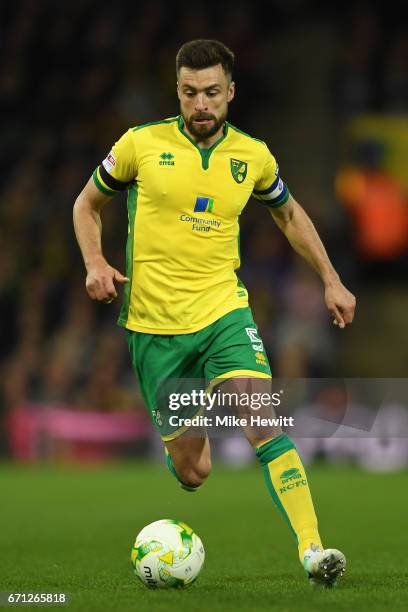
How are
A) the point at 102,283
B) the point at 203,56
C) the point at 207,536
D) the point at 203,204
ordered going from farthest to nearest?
the point at 207,536, the point at 203,204, the point at 203,56, the point at 102,283

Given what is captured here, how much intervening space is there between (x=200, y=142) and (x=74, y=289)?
29.6 feet

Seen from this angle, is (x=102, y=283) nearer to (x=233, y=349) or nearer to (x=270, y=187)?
(x=233, y=349)

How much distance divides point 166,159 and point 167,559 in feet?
5.57

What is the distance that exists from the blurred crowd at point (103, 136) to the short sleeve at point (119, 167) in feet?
26.5

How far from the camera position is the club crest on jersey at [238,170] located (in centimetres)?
595

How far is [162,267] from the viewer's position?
19.4 feet

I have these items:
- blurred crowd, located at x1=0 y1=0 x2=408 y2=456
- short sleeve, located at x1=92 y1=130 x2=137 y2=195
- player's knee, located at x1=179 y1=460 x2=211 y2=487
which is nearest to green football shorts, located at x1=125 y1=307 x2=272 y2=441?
player's knee, located at x1=179 y1=460 x2=211 y2=487

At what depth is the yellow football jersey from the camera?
587 centimetres

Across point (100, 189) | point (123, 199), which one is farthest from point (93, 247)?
point (123, 199)

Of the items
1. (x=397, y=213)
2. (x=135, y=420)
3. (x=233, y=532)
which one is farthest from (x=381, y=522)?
(x=397, y=213)

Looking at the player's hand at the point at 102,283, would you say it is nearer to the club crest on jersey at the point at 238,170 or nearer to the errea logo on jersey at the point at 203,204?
the errea logo on jersey at the point at 203,204

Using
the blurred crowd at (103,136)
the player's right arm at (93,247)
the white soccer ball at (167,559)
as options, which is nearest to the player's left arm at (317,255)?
the player's right arm at (93,247)

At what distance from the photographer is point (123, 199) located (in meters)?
15.5

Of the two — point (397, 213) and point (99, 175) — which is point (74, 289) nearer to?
point (397, 213)
